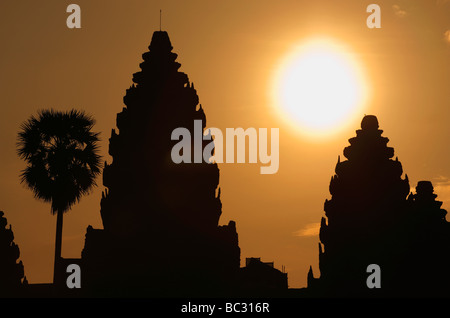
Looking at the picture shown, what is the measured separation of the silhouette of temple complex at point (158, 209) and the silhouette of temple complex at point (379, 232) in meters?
7.96

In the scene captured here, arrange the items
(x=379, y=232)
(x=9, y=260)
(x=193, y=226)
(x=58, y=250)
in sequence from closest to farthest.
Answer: (x=58, y=250) → (x=379, y=232) → (x=9, y=260) → (x=193, y=226)

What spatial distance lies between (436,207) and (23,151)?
25.3 metres

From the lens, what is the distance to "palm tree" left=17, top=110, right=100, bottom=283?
60.6 meters

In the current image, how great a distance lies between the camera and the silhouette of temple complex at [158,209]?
6769 cm

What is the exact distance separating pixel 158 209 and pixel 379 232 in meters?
16.2

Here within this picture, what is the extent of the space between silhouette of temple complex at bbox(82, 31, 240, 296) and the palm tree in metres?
7.86

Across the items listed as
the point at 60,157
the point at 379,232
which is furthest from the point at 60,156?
the point at 379,232

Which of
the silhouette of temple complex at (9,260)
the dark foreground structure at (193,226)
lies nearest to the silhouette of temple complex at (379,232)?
the dark foreground structure at (193,226)

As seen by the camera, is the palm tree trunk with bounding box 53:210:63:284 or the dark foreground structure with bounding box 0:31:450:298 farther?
the dark foreground structure with bounding box 0:31:450:298

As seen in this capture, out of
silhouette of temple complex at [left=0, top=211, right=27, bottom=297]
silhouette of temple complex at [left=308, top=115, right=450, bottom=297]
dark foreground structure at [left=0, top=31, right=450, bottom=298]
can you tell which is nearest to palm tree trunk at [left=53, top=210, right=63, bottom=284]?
dark foreground structure at [left=0, top=31, right=450, bottom=298]

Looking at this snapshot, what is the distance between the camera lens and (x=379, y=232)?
63.3 m

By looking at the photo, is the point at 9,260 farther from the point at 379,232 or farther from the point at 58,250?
the point at 379,232

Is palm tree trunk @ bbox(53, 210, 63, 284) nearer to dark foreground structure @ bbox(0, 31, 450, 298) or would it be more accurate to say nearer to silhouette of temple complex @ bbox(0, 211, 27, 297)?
dark foreground structure @ bbox(0, 31, 450, 298)
